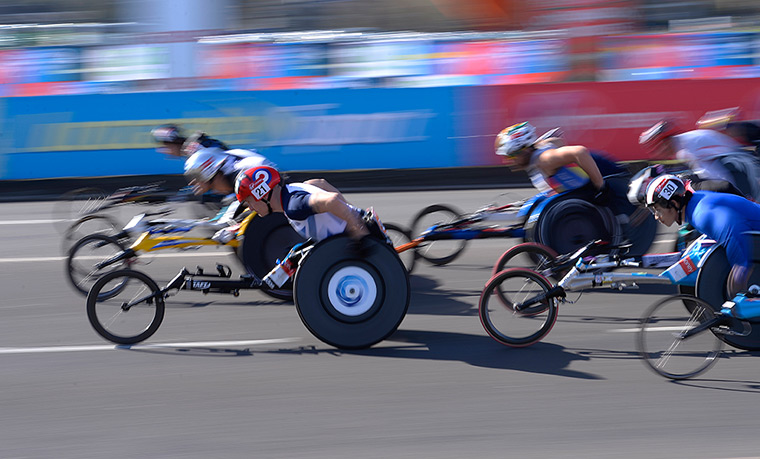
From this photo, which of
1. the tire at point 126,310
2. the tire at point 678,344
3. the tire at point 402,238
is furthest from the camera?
the tire at point 402,238

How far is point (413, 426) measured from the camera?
5.59 m

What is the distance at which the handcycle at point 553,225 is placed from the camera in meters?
8.76

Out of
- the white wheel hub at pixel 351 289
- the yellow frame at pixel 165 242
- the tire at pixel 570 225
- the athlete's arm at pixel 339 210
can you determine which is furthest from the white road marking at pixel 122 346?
the tire at pixel 570 225

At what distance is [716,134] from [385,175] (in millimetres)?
6414

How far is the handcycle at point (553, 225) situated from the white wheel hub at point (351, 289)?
1.87 m

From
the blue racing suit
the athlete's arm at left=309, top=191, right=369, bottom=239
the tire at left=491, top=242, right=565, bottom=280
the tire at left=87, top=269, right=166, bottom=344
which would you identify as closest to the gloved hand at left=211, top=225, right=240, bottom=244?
the tire at left=87, top=269, right=166, bottom=344

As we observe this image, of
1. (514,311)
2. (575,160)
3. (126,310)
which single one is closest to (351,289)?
(514,311)

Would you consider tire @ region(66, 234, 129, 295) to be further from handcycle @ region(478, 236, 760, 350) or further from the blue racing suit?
the blue racing suit

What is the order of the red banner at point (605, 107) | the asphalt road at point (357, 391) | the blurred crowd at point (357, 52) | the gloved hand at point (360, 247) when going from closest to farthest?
1. the asphalt road at point (357, 391)
2. the gloved hand at point (360, 247)
3. the red banner at point (605, 107)
4. the blurred crowd at point (357, 52)

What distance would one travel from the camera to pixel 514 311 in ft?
23.0

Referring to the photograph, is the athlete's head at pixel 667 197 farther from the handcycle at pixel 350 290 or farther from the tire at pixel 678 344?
the handcycle at pixel 350 290

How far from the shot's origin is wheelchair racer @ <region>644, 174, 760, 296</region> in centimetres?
641

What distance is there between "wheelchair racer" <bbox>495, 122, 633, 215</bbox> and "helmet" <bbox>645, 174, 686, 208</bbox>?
2216mm

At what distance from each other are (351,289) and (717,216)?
8.94 feet
